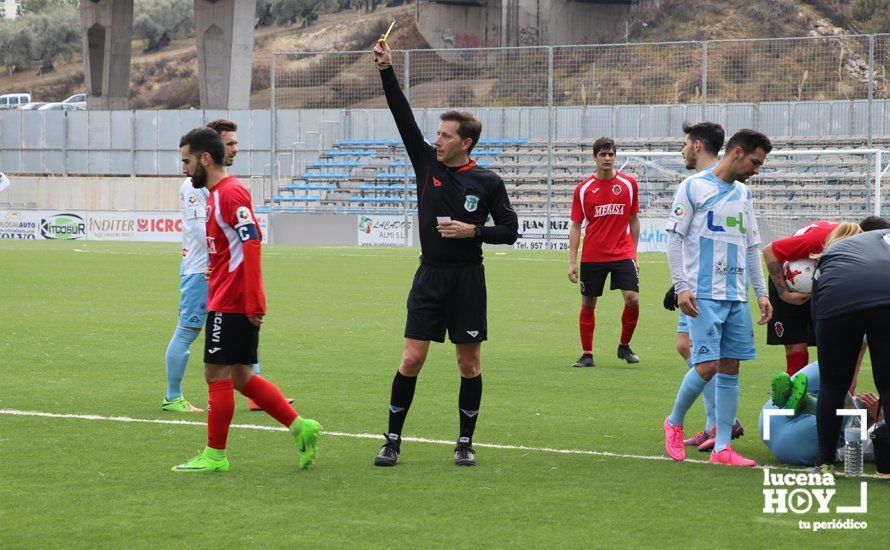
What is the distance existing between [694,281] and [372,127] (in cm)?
3527

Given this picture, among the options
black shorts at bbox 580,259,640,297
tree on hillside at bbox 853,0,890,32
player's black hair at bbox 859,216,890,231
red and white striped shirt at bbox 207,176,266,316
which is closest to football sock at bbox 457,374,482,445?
red and white striped shirt at bbox 207,176,266,316

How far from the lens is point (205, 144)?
7.00m

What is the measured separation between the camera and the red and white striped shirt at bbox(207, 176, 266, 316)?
680 cm

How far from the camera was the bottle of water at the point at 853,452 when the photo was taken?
6.71 metres

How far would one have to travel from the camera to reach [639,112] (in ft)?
122

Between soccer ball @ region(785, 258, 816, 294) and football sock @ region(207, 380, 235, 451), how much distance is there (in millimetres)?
3498

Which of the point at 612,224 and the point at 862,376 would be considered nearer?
the point at 862,376

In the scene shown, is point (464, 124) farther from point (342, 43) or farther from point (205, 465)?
point (342, 43)

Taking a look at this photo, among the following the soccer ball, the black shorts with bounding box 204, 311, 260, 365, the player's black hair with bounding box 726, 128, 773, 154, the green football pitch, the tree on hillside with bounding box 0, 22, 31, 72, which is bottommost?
the green football pitch

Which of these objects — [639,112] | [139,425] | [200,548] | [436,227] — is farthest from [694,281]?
[639,112]

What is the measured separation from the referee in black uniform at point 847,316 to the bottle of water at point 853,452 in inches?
3.1

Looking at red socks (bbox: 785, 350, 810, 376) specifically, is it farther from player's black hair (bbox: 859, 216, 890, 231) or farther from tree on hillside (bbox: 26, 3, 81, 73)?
tree on hillside (bbox: 26, 3, 81, 73)

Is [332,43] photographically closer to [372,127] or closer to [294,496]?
[372,127]

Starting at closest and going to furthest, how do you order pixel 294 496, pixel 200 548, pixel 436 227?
pixel 200 548 < pixel 294 496 < pixel 436 227
